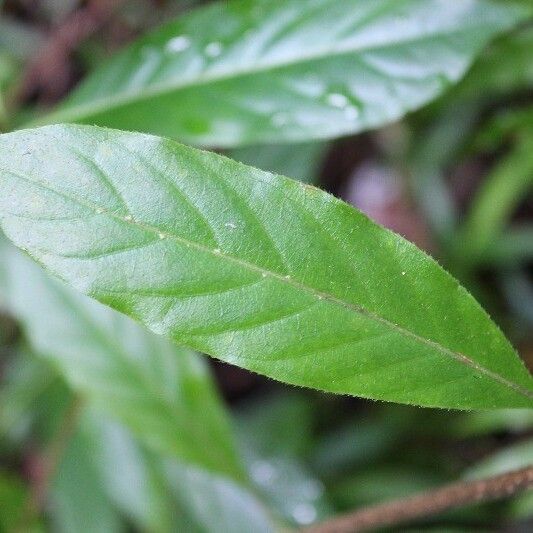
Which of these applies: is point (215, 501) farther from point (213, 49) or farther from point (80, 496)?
point (213, 49)

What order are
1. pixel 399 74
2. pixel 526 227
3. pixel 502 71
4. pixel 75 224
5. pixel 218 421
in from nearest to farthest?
pixel 75 224 < pixel 399 74 < pixel 218 421 < pixel 502 71 < pixel 526 227

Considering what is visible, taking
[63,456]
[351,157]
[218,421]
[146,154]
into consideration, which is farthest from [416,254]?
[351,157]

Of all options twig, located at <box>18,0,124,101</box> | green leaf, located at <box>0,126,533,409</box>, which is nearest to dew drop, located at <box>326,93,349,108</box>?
green leaf, located at <box>0,126,533,409</box>

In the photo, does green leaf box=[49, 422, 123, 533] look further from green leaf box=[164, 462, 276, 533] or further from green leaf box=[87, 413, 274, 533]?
green leaf box=[164, 462, 276, 533]

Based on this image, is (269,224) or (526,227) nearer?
(269,224)

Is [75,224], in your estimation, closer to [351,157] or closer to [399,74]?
[399,74]

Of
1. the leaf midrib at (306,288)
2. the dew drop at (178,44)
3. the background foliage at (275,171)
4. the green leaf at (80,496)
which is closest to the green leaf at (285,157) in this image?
the background foliage at (275,171)

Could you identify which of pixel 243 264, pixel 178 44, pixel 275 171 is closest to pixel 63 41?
pixel 275 171
